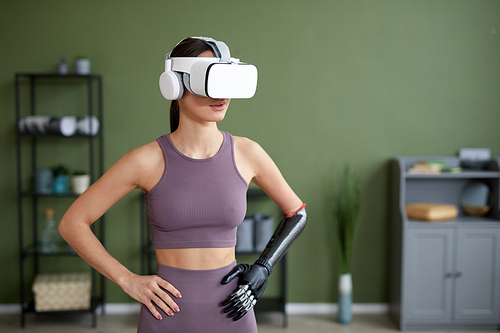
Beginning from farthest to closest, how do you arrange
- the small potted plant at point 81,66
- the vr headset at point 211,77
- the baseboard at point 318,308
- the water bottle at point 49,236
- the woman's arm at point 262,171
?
1. the baseboard at point 318,308
2. the water bottle at point 49,236
3. the small potted plant at point 81,66
4. the woman's arm at point 262,171
5. the vr headset at point 211,77

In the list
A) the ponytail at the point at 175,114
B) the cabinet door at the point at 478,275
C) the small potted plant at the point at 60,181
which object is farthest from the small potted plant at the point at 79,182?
the cabinet door at the point at 478,275

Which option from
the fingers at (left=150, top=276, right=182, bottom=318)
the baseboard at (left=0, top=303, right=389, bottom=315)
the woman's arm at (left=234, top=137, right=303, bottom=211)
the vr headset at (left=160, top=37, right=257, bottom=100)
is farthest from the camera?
the baseboard at (left=0, top=303, right=389, bottom=315)

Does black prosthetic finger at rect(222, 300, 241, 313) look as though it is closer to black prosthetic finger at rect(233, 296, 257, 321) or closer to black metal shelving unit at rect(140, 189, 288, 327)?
black prosthetic finger at rect(233, 296, 257, 321)

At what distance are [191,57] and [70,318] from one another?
308cm

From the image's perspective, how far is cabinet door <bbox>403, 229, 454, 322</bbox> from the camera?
3223mm

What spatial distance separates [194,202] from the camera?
1152mm

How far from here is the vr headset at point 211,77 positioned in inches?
40.7

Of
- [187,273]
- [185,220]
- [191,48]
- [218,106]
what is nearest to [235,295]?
[187,273]

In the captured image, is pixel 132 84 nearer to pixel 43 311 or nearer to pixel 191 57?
pixel 43 311

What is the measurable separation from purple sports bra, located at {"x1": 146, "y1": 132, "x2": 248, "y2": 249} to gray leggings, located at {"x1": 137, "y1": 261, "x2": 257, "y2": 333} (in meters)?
0.08

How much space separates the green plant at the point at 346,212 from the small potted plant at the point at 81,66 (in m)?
2.14

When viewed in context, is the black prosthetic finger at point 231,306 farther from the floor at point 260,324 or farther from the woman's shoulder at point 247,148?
the floor at point 260,324

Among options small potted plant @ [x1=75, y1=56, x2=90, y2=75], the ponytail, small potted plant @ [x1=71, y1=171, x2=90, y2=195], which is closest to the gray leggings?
the ponytail

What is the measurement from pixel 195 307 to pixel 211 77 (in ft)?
1.96
